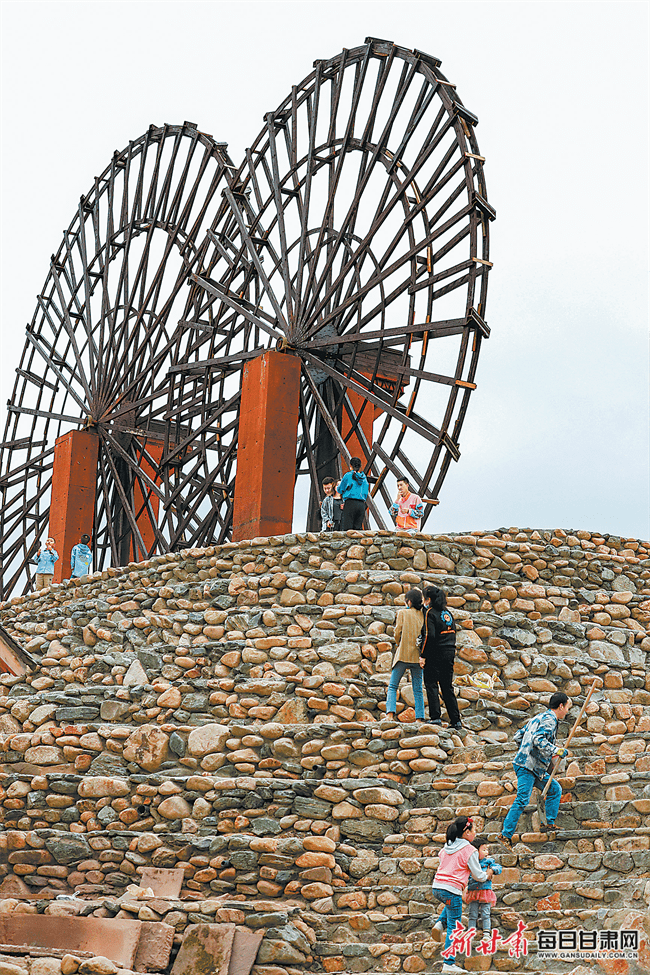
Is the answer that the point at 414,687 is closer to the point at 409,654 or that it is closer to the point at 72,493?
the point at 409,654

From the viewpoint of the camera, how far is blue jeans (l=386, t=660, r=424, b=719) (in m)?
11.3

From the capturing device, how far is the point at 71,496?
26969 millimetres

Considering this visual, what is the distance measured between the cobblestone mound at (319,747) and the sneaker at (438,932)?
0.07 metres

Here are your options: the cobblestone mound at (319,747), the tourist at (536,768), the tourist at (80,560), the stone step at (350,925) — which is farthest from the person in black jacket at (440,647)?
the tourist at (80,560)

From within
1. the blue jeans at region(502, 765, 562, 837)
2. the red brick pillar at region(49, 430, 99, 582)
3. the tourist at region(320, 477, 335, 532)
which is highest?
the red brick pillar at region(49, 430, 99, 582)

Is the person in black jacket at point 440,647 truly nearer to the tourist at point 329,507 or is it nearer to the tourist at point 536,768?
the tourist at point 536,768

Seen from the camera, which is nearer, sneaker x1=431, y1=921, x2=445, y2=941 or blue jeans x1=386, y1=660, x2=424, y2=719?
sneaker x1=431, y1=921, x2=445, y2=941

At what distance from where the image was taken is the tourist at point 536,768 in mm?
9391

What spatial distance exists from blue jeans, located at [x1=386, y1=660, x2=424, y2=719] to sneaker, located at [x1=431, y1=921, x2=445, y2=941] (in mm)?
2851

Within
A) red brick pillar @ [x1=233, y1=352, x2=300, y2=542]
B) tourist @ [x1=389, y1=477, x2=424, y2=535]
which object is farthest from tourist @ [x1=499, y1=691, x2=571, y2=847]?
red brick pillar @ [x1=233, y1=352, x2=300, y2=542]

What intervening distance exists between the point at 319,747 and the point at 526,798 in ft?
7.44

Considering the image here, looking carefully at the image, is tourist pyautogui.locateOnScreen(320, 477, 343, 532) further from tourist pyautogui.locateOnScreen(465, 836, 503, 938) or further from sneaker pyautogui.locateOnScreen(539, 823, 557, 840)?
tourist pyautogui.locateOnScreen(465, 836, 503, 938)

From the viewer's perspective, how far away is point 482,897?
337 inches

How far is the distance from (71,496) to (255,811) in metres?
17.3
